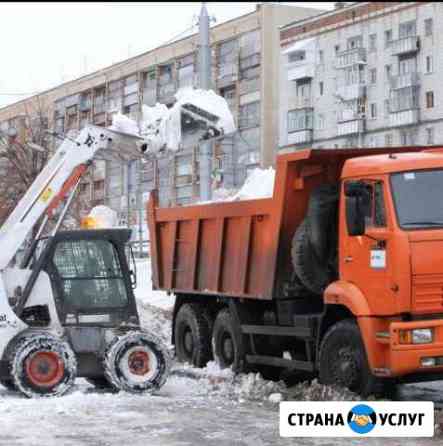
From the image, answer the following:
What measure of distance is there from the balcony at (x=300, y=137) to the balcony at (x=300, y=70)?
284cm

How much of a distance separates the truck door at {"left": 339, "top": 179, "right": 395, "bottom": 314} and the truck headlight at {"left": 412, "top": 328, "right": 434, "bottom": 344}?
0.38 metres

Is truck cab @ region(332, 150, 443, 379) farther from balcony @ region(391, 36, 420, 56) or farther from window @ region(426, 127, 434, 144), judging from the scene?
balcony @ region(391, 36, 420, 56)

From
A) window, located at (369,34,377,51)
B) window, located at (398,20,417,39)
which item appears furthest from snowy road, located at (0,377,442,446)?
window, located at (369,34,377,51)

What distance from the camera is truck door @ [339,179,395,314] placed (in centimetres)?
1227

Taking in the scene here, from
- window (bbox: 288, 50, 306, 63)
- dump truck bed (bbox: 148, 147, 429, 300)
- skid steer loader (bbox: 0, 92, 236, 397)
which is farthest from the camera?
window (bbox: 288, 50, 306, 63)

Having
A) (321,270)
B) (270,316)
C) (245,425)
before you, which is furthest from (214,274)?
(245,425)

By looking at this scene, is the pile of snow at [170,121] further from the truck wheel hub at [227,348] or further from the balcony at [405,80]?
the balcony at [405,80]

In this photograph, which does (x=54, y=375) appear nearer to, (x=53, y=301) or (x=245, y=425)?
(x=53, y=301)

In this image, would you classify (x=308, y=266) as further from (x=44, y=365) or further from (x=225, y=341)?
(x=44, y=365)

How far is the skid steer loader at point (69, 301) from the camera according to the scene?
13.2 m

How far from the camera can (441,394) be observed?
14344mm

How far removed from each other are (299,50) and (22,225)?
46477mm

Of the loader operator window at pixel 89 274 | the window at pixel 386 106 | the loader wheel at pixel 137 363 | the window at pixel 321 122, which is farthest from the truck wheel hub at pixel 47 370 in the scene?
the window at pixel 321 122

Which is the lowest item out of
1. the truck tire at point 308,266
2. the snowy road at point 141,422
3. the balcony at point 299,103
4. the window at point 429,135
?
the snowy road at point 141,422
